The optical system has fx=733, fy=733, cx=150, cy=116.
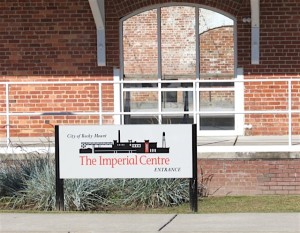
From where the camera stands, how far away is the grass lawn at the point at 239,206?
10.8 m

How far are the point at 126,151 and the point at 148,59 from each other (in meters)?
5.23

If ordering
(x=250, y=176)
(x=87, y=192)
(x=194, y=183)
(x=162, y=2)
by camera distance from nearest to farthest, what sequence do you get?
(x=194, y=183)
(x=87, y=192)
(x=250, y=176)
(x=162, y=2)

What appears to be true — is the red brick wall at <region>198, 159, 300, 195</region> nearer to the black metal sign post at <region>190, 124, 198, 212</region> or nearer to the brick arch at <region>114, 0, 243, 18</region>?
A: the black metal sign post at <region>190, 124, 198, 212</region>

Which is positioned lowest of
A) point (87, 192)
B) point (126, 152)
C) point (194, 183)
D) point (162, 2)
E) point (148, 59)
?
point (87, 192)

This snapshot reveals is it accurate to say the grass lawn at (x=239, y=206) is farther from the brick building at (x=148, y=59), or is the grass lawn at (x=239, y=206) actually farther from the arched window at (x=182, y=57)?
the arched window at (x=182, y=57)

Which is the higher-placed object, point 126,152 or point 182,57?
point 182,57

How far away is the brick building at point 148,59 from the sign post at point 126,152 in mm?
4568

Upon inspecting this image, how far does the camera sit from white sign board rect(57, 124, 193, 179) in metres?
10.5

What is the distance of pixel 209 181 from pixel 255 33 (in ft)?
13.0

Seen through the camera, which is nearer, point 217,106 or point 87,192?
point 87,192

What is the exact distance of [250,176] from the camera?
1244 cm

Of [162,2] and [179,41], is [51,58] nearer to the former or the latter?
[162,2]
